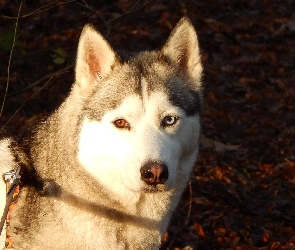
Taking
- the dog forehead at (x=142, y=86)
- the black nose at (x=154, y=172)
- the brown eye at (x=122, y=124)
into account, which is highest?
the dog forehead at (x=142, y=86)

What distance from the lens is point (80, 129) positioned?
172 inches

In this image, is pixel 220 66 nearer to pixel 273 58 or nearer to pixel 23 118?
pixel 273 58

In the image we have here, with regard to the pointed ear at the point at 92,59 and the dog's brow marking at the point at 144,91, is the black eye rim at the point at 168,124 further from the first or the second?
the pointed ear at the point at 92,59

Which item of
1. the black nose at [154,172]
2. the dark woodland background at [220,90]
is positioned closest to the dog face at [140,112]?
the black nose at [154,172]

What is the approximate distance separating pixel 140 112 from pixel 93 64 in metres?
0.53

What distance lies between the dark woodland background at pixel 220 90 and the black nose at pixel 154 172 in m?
1.46

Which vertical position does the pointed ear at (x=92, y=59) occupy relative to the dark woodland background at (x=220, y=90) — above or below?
above

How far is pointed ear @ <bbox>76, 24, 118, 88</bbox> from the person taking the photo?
4.39 m

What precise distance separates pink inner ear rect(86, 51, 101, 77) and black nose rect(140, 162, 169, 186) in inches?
35.7

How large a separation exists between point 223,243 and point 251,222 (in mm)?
538

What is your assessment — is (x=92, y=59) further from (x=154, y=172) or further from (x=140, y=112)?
(x=154, y=172)

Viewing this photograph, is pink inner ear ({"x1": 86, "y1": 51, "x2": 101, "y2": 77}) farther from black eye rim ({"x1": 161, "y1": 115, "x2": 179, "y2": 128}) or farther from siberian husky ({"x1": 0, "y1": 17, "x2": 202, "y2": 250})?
black eye rim ({"x1": 161, "y1": 115, "x2": 179, "y2": 128})

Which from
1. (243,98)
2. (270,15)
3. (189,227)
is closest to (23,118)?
(189,227)

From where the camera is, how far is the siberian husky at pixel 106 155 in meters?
4.25
